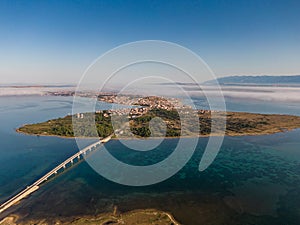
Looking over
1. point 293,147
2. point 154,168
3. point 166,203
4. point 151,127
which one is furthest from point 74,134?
point 293,147

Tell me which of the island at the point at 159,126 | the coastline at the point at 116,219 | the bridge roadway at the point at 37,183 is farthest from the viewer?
the island at the point at 159,126

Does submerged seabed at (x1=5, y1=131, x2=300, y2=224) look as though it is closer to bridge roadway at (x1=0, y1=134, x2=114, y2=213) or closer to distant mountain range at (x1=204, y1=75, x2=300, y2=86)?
bridge roadway at (x1=0, y1=134, x2=114, y2=213)

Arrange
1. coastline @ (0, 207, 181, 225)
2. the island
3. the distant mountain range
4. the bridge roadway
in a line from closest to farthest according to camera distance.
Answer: coastline @ (0, 207, 181, 225) < the bridge roadway < the island < the distant mountain range

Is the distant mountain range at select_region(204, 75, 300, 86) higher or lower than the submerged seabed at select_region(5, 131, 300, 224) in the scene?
higher

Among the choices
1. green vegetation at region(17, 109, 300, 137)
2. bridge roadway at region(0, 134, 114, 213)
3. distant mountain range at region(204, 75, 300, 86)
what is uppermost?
distant mountain range at region(204, 75, 300, 86)

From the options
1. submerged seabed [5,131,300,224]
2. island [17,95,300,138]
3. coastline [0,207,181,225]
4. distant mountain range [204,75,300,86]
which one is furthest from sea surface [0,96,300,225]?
distant mountain range [204,75,300,86]

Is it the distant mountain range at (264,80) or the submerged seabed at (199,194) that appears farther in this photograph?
the distant mountain range at (264,80)

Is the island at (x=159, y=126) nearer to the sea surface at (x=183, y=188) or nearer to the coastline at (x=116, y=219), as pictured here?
the sea surface at (x=183, y=188)

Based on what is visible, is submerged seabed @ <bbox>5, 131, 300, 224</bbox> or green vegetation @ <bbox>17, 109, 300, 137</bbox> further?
green vegetation @ <bbox>17, 109, 300, 137</bbox>

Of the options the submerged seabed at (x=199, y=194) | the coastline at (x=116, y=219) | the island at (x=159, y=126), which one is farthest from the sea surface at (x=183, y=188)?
the island at (x=159, y=126)

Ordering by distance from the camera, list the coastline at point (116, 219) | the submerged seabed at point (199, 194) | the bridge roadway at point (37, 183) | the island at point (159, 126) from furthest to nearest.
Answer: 1. the island at point (159, 126)
2. the bridge roadway at point (37, 183)
3. the submerged seabed at point (199, 194)
4. the coastline at point (116, 219)
